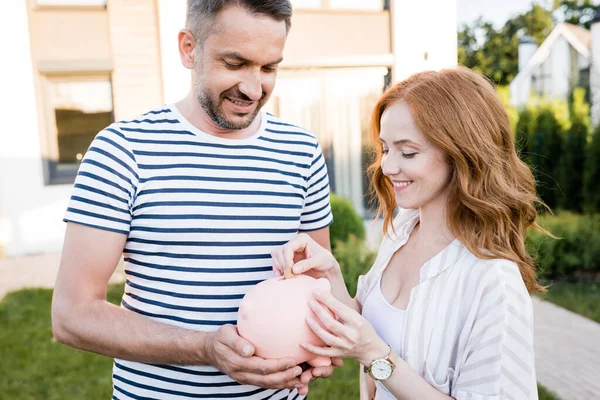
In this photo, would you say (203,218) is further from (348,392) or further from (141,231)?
(348,392)

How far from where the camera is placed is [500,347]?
1.54 metres

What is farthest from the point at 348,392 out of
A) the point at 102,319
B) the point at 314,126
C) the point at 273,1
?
the point at 314,126

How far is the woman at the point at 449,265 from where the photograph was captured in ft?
5.14

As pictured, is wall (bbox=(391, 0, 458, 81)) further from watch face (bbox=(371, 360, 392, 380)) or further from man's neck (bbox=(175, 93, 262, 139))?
watch face (bbox=(371, 360, 392, 380))

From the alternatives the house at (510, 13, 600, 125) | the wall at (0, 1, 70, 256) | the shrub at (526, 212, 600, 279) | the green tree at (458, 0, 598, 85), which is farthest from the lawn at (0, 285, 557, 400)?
the green tree at (458, 0, 598, 85)

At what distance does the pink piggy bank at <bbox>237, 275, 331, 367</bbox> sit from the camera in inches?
59.2

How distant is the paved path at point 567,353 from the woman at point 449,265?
9.68 feet

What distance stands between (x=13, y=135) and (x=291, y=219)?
857 cm

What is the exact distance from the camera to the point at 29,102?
893 centimetres

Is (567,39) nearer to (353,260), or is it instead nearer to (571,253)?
(571,253)

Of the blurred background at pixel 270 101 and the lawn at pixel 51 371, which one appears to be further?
the blurred background at pixel 270 101

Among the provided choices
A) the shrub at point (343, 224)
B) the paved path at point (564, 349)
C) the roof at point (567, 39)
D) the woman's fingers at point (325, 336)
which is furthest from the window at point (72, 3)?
the roof at point (567, 39)

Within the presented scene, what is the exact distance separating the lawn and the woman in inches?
93.8

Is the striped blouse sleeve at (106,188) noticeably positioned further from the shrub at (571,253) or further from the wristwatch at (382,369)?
the shrub at (571,253)
